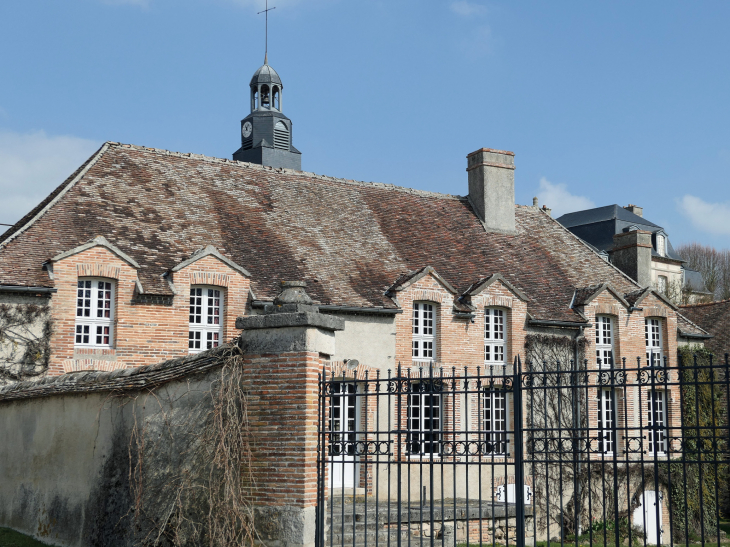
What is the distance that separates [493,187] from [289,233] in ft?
23.5

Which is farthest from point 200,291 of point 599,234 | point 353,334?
point 599,234

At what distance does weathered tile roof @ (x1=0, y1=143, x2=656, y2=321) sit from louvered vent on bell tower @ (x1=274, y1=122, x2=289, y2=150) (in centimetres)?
1655

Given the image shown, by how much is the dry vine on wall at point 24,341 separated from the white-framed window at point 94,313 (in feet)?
2.44

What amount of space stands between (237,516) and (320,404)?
4.27 ft

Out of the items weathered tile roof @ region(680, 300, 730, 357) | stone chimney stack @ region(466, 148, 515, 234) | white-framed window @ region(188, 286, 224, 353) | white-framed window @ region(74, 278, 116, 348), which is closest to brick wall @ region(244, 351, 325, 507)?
white-framed window @ region(74, 278, 116, 348)

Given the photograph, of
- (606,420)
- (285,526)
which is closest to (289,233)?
(606,420)

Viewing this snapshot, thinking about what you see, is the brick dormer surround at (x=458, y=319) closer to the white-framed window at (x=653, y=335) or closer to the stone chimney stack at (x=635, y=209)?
the white-framed window at (x=653, y=335)

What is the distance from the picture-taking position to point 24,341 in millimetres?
15086

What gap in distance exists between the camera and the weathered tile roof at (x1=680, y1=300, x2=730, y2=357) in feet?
88.4

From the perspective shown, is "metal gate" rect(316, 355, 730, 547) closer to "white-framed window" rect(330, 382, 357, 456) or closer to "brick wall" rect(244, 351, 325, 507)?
"white-framed window" rect(330, 382, 357, 456)

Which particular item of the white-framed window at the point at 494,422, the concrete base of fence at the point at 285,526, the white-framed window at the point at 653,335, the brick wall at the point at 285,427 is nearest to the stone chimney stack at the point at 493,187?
the white-framed window at the point at 653,335

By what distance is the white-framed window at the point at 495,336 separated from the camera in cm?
2003

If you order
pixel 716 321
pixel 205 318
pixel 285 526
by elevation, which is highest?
pixel 716 321

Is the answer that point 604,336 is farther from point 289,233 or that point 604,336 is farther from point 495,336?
point 289,233
